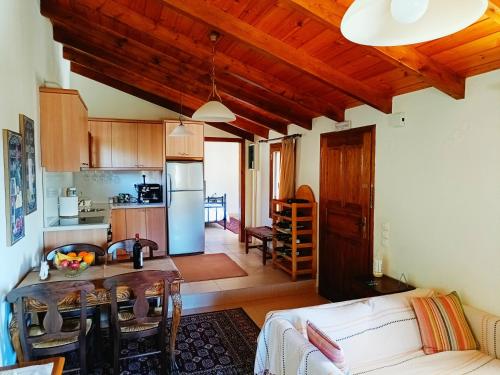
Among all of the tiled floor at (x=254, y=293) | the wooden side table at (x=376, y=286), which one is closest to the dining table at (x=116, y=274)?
the tiled floor at (x=254, y=293)

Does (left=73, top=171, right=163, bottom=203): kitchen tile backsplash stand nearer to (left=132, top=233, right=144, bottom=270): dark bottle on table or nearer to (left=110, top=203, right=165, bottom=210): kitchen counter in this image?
(left=110, top=203, right=165, bottom=210): kitchen counter

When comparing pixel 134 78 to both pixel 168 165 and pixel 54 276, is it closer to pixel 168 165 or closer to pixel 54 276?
pixel 168 165

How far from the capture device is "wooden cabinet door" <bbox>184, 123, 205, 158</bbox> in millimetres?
5910

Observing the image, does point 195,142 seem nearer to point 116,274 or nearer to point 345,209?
point 345,209

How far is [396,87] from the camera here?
10.2 ft

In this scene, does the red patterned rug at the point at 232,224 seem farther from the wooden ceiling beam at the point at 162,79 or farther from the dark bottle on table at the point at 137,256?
the dark bottle on table at the point at 137,256

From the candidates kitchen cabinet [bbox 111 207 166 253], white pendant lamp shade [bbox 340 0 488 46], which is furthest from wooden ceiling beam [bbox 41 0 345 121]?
kitchen cabinet [bbox 111 207 166 253]

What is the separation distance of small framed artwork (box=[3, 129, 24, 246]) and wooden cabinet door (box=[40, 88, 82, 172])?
0.75 m

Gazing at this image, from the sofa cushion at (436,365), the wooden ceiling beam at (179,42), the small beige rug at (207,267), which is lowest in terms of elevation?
the small beige rug at (207,267)

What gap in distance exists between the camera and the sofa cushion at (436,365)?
2.16 m

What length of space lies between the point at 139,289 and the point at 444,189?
245 cm

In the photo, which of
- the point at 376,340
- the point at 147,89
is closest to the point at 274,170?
the point at 147,89

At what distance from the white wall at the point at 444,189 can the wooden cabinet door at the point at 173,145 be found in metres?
3.27

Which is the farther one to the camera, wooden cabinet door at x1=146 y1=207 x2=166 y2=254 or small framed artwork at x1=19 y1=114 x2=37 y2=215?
wooden cabinet door at x1=146 y1=207 x2=166 y2=254
